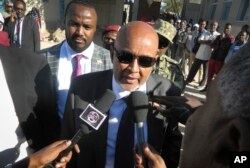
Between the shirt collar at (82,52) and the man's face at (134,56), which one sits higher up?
the man's face at (134,56)

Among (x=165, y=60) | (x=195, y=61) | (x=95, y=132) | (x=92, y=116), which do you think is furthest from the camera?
(x=195, y=61)

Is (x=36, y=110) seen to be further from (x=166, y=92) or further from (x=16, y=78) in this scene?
(x=166, y=92)

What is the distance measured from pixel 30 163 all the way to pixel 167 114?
0.73 m

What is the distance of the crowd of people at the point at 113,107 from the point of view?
0.69m

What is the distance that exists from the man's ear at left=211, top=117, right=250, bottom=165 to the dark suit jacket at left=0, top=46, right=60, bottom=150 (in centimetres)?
129

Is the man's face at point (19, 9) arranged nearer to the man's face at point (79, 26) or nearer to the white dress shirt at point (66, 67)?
the man's face at point (79, 26)

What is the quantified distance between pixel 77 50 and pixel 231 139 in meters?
2.13

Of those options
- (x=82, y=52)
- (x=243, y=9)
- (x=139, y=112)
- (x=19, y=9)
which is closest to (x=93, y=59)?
(x=82, y=52)

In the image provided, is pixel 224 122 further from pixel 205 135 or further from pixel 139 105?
pixel 139 105

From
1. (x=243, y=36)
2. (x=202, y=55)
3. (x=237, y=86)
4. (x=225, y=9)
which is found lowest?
(x=202, y=55)

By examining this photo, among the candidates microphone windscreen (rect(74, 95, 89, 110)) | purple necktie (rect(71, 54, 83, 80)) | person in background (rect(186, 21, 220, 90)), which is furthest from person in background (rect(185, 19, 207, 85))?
microphone windscreen (rect(74, 95, 89, 110))

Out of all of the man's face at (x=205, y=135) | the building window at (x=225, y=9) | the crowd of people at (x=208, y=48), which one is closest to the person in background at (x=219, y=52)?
the crowd of people at (x=208, y=48)

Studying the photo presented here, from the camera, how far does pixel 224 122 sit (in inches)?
26.5

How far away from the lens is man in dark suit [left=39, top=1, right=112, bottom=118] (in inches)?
99.7
